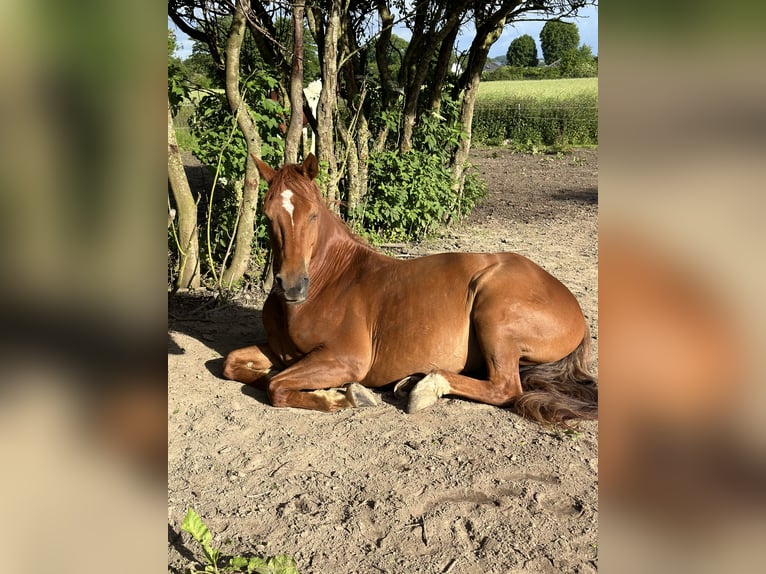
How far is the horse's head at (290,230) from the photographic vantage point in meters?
3.95

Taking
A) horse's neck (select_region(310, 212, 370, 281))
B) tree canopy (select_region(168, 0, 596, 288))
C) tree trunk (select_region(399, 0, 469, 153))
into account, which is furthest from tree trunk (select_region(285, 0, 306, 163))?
tree trunk (select_region(399, 0, 469, 153))

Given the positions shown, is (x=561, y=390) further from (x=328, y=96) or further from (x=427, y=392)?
(x=328, y=96)

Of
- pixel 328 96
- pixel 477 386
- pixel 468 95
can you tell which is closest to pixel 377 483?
pixel 477 386

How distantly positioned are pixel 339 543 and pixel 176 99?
4.54 meters

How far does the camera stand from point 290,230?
397cm

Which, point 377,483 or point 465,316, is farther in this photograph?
point 465,316

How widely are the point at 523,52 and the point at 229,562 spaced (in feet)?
273

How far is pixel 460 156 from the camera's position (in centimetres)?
992

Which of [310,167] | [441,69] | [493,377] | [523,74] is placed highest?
[523,74]

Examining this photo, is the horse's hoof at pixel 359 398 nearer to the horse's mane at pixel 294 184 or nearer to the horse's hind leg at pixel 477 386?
the horse's hind leg at pixel 477 386

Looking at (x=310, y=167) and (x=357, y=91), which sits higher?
(x=357, y=91)
